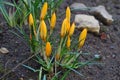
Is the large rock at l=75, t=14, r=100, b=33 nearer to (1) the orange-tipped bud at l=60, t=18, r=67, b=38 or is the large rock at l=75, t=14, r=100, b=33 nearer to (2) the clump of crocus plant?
(2) the clump of crocus plant

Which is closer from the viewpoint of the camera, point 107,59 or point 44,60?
point 44,60

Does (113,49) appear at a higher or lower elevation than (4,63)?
lower

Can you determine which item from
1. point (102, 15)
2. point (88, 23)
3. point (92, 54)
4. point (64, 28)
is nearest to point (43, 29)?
point (64, 28)

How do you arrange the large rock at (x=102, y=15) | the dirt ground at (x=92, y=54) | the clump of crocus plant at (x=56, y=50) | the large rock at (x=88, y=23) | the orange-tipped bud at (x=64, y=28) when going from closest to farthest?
the orange-tipped bud at (x=64, y=28)
the clump of crocus plant at (x=56, y=50)
the dirt ground at (x=92, y=54)
the large rock at (x=88, y=23)
the large rock at (x=102, y=15)

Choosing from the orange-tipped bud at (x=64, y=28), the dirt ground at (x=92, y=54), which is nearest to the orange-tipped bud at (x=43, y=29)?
the orange-tipped bud at (x=64, y=28)

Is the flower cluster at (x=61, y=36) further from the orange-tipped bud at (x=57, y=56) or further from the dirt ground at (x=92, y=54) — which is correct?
the dirt ground at (x=92, y=54)

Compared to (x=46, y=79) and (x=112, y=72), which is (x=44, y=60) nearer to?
(x=46, y=79)

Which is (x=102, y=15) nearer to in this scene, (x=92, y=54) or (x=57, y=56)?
(x=92, y=54)

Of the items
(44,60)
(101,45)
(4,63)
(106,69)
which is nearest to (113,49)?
(101,45)
